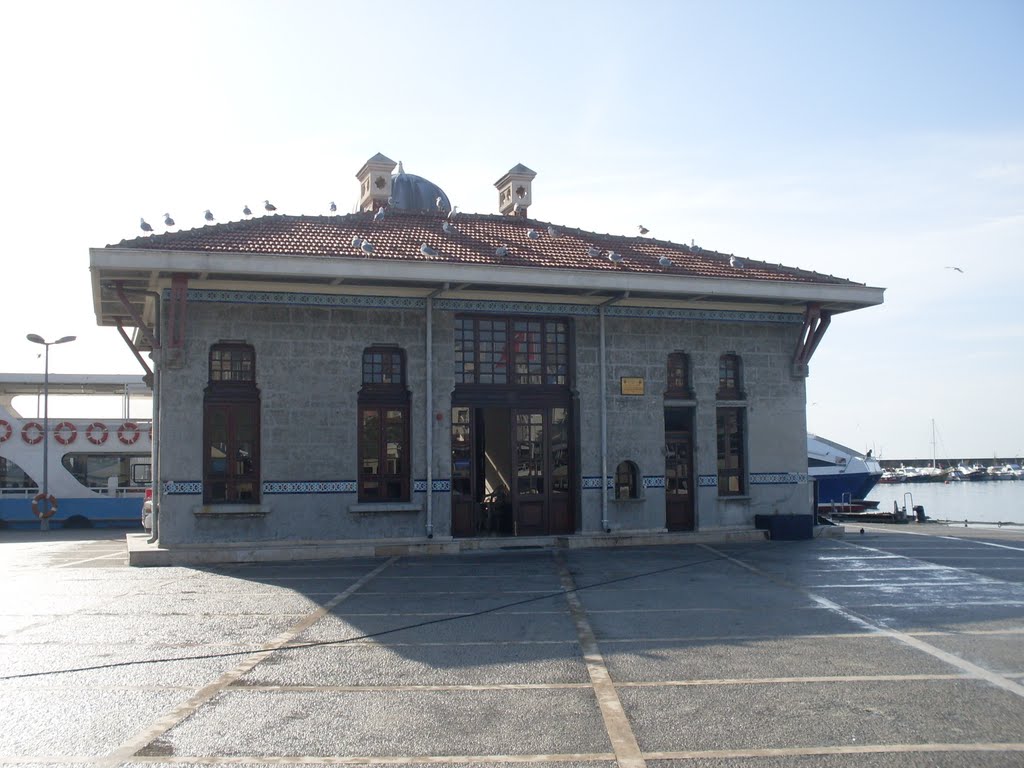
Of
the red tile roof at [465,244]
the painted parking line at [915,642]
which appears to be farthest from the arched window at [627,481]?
the painted parking line at [915,642]

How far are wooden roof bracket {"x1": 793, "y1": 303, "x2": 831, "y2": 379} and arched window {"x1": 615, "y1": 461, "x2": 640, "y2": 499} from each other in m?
4.33

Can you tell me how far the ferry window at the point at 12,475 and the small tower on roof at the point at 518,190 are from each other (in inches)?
737

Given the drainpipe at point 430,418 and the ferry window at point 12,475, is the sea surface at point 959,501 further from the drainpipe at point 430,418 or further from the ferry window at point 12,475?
the ferry window at point 12,475

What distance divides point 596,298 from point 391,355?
4.38 m

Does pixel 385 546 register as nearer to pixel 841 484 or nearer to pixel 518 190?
pixel 518 190

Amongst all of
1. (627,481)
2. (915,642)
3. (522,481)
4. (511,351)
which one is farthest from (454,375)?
(915,642)

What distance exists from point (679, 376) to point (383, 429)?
6.52 metres

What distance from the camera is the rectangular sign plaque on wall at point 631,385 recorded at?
2050cm

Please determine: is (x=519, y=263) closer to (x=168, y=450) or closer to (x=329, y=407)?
(x=329, y=407)

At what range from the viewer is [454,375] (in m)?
19.6

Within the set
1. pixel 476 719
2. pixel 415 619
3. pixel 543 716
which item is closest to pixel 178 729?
pixel 476 719

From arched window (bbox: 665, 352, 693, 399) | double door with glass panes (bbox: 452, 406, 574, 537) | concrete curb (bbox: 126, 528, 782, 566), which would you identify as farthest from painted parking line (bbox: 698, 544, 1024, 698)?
arched window (bbox: 665, 352, 693, 399)

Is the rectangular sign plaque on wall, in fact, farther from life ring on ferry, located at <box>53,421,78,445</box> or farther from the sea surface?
the sea surface

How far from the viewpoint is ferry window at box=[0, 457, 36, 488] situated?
32.7 meters
